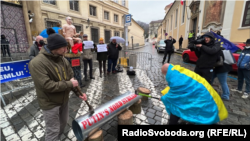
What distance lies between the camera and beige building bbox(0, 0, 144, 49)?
35.3ft

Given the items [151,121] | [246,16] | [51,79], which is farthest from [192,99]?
[246,16]

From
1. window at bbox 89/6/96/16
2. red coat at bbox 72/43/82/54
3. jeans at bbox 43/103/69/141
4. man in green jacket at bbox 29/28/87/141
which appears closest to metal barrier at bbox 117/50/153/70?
red coat at bbox 72/43/82/54

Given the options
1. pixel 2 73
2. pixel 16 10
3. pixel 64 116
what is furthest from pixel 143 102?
pixel 16 10

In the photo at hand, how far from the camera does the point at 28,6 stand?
1056 centimetres

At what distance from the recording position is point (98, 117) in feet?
7.07

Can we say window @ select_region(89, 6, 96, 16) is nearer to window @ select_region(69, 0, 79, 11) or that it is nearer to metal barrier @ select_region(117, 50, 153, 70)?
window @ select_region(69, 0, 79, 11)

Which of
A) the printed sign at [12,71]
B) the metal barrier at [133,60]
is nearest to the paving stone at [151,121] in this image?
the printed sign at [12,71]

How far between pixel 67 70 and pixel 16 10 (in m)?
12.5

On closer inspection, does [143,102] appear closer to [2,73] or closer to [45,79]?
[45,79]

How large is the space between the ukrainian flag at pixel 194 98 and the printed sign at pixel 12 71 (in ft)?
15.2

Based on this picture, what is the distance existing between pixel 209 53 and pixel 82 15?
1624 cm

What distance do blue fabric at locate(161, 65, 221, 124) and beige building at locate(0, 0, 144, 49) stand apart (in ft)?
28.1

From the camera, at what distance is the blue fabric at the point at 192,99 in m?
1.87

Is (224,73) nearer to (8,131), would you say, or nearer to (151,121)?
(151,121)
